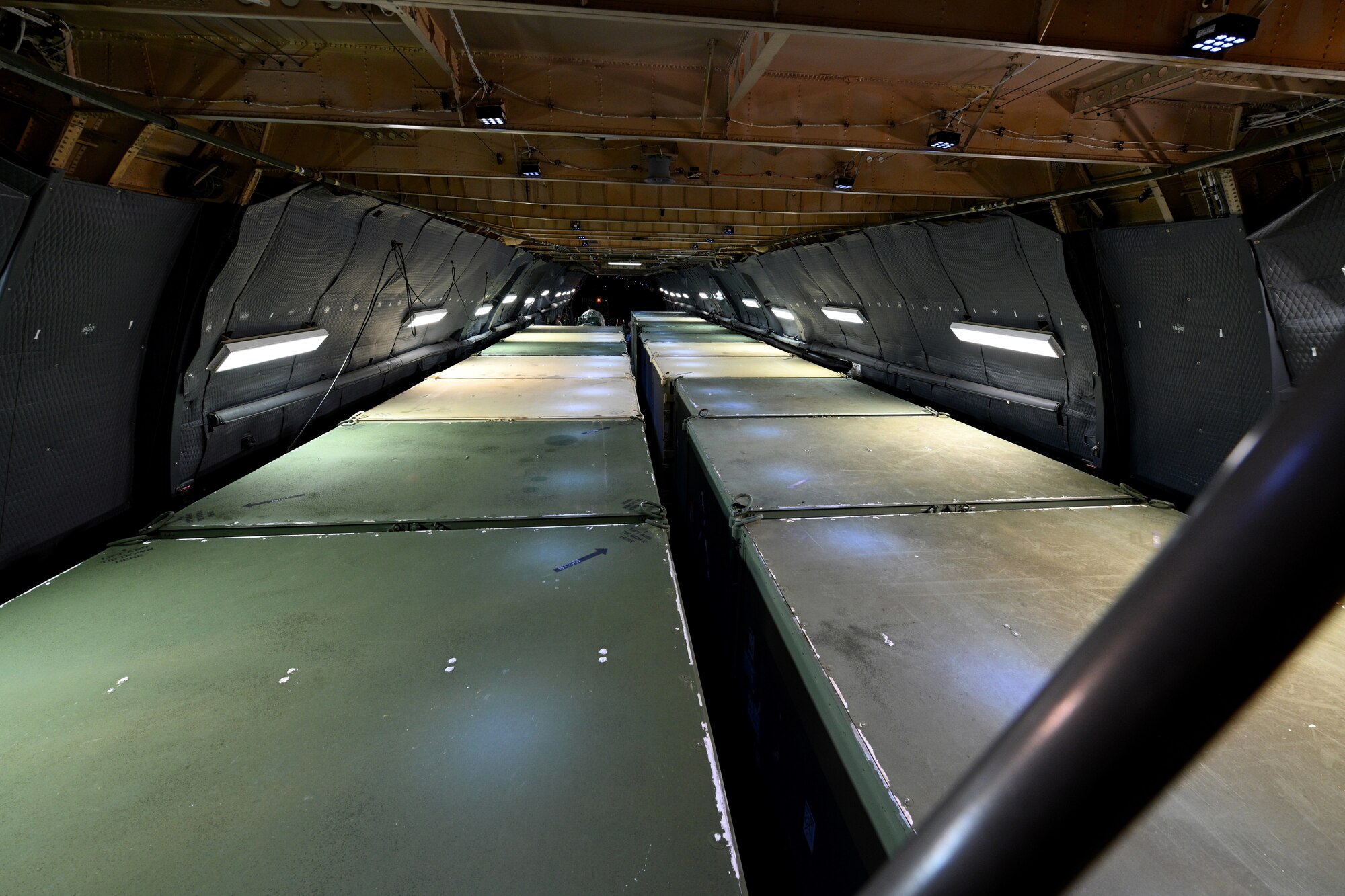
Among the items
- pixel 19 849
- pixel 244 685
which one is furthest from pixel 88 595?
pixel 19 849

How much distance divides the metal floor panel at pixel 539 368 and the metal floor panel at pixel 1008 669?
501cm

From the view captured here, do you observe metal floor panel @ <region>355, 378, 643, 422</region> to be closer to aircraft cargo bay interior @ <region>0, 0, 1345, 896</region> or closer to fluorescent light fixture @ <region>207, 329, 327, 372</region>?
aircraft cargo bay interior @ <region>0, 0, 1345, 896</region>

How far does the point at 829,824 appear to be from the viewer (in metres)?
1.76

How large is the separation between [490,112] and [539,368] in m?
4.97

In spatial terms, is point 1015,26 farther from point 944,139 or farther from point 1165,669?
point 1165,669

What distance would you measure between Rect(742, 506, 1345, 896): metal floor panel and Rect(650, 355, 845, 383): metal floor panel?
4.42 meters

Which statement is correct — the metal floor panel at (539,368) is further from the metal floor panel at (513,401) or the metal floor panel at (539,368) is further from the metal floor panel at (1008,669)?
Answer: the metal floor panel at (1008,669)

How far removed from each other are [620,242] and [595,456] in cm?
836

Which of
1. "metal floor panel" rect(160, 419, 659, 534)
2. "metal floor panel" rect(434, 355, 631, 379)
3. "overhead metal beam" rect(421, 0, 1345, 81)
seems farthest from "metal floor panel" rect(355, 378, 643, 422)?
"overhead metal beam" rect(421, 0, 1345, 81)

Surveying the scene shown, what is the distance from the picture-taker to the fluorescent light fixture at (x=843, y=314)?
859 cm

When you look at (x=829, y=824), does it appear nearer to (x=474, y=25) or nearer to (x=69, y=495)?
(x=474, y=25)

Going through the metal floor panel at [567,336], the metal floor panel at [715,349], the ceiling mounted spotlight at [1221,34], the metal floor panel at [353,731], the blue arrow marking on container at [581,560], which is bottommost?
the metal floor panel at [353,731]

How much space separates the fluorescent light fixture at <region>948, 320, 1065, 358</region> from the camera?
4.68m

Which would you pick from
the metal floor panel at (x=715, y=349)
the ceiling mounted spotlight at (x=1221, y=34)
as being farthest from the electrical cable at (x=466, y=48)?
the metal floor panel at (x=715, y=349)
